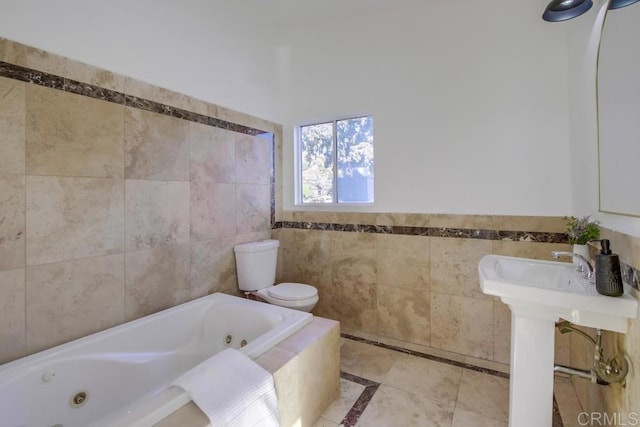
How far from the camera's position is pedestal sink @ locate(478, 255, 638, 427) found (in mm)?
1014

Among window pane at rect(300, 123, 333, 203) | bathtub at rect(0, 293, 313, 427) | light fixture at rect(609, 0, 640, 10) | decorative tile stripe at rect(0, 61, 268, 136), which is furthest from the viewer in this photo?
window pane at rect(300, 123, 333, 203)

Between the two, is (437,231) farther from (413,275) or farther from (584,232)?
(584,232)

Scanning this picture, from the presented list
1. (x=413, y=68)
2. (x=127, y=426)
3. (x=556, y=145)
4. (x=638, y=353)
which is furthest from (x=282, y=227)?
(x=638, y=353)

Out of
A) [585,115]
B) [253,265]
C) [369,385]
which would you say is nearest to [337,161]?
[253,265]

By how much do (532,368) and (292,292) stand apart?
1.55m

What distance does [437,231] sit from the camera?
222 cm

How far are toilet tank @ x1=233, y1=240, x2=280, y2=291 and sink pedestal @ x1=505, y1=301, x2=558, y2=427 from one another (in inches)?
69.9

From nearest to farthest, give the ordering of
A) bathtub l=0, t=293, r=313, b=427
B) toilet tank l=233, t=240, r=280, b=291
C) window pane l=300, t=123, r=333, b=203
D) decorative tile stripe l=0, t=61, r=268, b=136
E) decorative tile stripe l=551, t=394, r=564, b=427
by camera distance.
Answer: bathtub l=0, t=293, r=313, b=427 → decorative tile stripe l=0, t=61, r=268, b=136 → decorative tile stripe l=551, t=394, r=564, b=427 → toilet tank l=233, t=240, r=280, b=291 → window pane l=300, t=123, r=333, b=203

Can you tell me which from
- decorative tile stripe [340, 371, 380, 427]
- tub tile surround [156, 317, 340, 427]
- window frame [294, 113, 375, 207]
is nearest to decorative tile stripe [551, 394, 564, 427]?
decorative tile stripe [340, 371, 380, 427]

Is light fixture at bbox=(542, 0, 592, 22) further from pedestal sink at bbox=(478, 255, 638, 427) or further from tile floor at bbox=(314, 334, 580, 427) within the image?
tile floor at bbox=(314, 334, 580, 427)

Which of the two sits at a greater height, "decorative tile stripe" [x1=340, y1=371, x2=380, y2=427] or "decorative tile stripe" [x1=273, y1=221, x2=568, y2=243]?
"decorative tile stripe" [x1=273, y1=221, x2=568, y2=243]

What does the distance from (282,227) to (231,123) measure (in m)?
1.10

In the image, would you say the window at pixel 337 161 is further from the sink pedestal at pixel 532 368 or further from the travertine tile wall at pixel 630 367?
the travertine tile wall at pixel 630 367

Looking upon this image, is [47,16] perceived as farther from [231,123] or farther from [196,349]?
[196,349]
